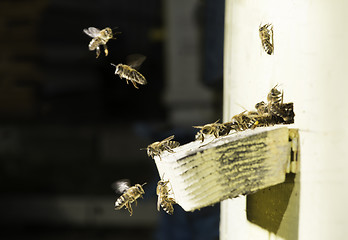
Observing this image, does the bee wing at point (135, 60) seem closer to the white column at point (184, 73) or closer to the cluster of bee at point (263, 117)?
the cluster of bee at point (263, 117)

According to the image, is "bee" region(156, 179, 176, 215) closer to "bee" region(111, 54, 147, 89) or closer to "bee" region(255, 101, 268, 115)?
"bee" region(255, 101, 268, 115)

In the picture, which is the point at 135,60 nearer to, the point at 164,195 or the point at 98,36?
the point at 98,36

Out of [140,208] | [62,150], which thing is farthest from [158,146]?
[62,150]

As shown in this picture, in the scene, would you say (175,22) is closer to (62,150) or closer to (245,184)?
(62,150)

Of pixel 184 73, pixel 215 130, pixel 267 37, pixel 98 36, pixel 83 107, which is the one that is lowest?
pixel 215 130

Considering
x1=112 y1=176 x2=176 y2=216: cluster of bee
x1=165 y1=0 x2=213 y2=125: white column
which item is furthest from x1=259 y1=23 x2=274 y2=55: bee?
x1=165 y1=0 x2=213 y2=125: white column

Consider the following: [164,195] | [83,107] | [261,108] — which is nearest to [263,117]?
[261,108]
